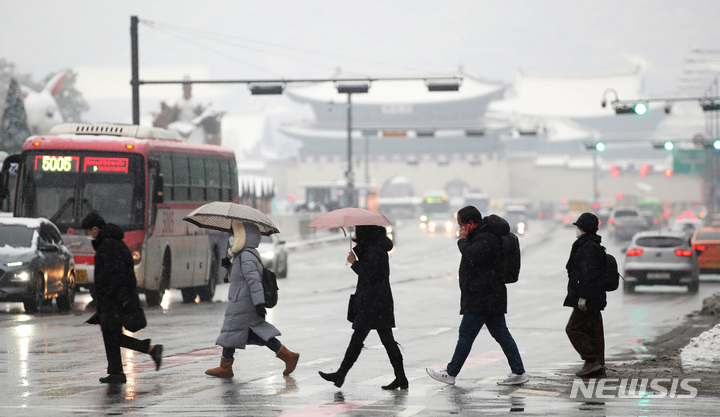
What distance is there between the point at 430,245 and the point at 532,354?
4323 cm

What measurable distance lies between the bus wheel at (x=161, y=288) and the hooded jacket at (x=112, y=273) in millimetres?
11638

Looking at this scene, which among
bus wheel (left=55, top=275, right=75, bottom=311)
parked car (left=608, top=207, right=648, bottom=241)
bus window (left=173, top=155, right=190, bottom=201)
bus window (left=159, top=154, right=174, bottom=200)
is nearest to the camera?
bus wheel (left=55, top=275, right=75, bottom=311)

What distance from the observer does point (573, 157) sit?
458 feet

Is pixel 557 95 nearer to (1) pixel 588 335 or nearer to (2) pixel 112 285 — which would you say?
(1) pixel 588 335

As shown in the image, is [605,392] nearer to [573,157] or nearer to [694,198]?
[694,198]

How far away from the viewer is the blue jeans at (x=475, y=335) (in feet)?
37.3

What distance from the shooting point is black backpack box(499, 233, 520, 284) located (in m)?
11.3

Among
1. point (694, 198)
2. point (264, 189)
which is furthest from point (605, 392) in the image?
point (694, 198)

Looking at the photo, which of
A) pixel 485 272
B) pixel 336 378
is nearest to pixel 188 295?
pixel 336 378

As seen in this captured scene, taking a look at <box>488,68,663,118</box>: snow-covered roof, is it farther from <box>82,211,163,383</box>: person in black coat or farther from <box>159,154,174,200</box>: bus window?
<box>82,211,163,383</box>: person in black coat

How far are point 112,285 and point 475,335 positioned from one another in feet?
10.8

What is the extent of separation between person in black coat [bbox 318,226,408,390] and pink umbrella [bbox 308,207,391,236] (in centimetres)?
10

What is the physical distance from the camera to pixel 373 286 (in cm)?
1105

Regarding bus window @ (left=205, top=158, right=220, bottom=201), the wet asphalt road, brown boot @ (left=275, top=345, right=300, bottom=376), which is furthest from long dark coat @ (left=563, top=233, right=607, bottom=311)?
bus window @ (left=205, top=158, right=220, bottom=201)
